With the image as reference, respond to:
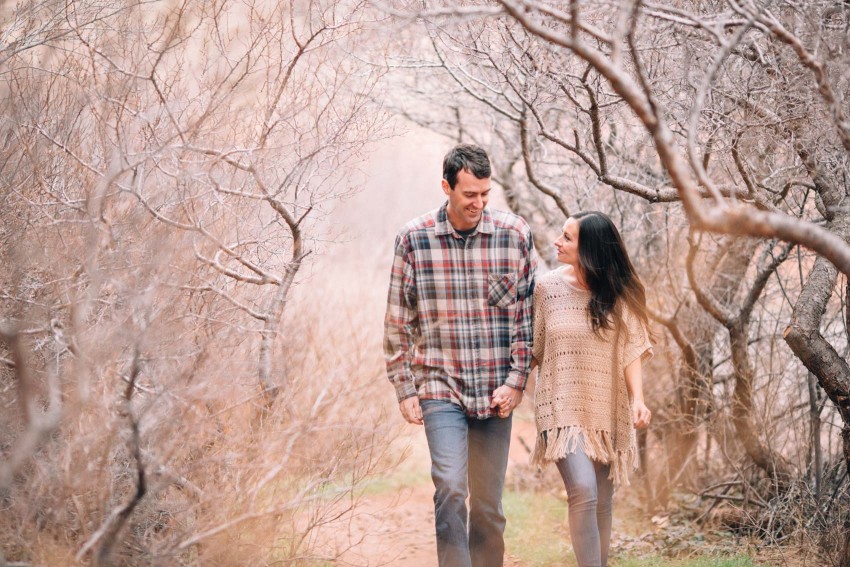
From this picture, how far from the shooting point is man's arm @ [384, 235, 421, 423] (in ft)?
12.8

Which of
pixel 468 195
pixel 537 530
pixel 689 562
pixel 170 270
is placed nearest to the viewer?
pixel 170 270

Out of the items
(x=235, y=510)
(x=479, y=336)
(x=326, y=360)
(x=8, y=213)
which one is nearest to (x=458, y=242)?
(x=479, y=336)

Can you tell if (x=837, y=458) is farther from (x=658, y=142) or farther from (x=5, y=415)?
(x=5, y=415)

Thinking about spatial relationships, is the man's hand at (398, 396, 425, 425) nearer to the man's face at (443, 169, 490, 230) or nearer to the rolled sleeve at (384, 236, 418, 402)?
the rolled sleeve at (384, 236, 418, 402)

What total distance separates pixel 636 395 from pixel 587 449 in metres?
0.39

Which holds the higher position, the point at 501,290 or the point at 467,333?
the point at 501,290

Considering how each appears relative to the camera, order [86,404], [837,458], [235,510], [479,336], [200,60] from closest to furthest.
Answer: [86,404], [235,510], [479,336], [200,60], [837,458]

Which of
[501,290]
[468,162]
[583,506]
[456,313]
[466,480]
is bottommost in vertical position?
[583,506]

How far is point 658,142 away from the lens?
2.62 meters

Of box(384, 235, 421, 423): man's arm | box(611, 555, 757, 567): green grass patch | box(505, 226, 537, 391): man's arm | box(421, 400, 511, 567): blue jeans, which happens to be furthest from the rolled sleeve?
box(611, 555, 757, 567): green grass patch

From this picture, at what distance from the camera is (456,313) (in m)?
3.94

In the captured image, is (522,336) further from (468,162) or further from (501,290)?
(468,162)

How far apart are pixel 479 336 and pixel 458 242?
51cm

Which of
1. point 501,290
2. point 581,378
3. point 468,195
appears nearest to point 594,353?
point 581,378
